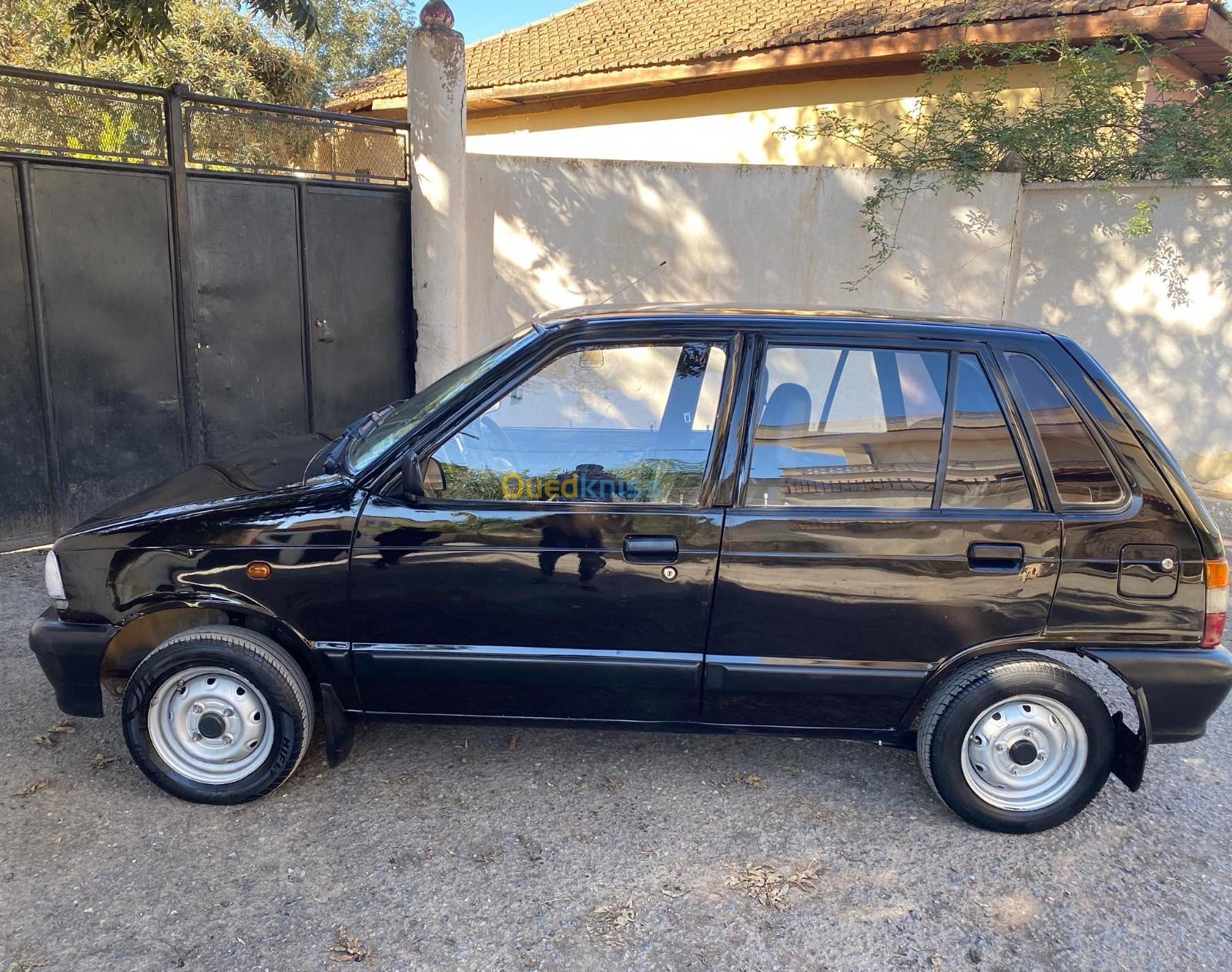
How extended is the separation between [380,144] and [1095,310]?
6196 millimetres

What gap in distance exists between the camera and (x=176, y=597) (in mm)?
3166

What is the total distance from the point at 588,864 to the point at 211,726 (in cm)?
140

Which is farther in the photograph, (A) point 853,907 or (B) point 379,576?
(B) point 379,576

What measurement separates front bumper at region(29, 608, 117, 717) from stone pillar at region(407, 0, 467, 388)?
4.78m

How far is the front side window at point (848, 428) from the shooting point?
313cm

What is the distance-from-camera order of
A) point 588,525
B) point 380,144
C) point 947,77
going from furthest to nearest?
point 947,77
point 380,144
point 588,525

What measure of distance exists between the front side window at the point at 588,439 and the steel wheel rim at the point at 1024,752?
1.31 m

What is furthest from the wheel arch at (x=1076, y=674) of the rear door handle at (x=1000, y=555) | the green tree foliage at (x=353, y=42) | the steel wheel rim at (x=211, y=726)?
the green tree foliage at (x=353, y=42)

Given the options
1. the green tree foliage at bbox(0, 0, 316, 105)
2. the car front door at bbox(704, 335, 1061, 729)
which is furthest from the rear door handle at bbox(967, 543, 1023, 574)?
the green tree foliage at bbox(0, 0, 316, 105)

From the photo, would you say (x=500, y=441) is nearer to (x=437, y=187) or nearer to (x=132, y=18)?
(x=132, y=18)

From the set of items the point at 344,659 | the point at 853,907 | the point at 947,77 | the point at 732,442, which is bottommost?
the point at 853,907

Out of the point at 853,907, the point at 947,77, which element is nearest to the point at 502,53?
the point at 947,77

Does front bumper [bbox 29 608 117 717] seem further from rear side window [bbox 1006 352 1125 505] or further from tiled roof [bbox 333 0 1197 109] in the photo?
tiled roof [bbox 333 0 1197 109]

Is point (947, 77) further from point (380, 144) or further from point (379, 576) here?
point (379, 576)
